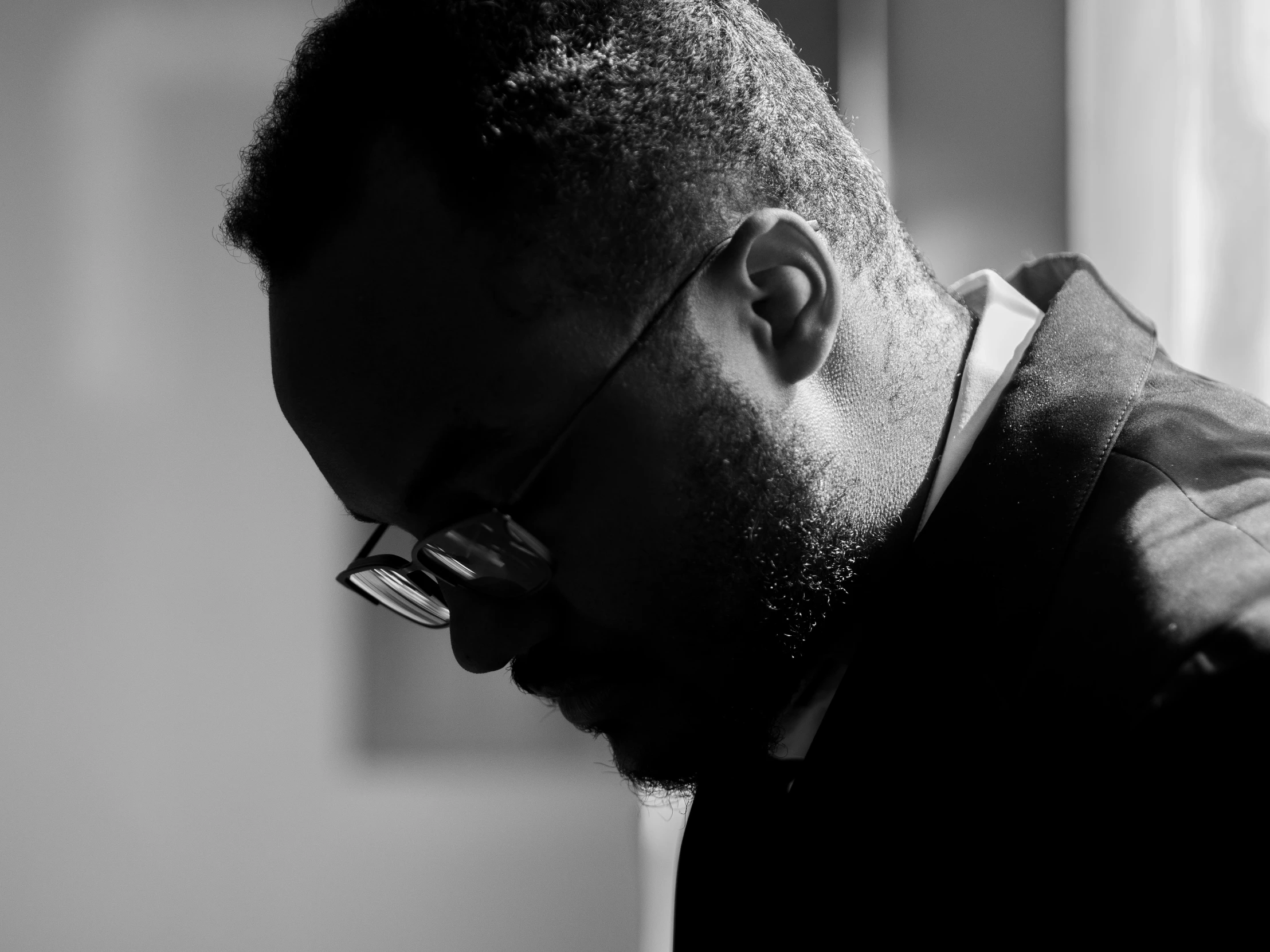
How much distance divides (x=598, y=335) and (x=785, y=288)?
0.14 m

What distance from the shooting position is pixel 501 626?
2.89 feet

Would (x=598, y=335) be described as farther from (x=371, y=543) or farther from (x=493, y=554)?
(x=371, y=543)

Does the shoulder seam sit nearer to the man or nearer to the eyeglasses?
the man

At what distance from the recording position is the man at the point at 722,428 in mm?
721

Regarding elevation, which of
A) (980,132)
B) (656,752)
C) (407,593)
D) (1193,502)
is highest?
(980,132)

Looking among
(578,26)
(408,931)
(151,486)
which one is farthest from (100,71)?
(578,26)

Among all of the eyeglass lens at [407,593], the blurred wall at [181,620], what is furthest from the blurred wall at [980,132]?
the blurred wall at [181,620]

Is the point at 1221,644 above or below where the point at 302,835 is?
above

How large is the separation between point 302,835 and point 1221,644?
7.50ft

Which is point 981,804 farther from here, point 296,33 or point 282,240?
point 296,33

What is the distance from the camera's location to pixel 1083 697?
64 centimetres

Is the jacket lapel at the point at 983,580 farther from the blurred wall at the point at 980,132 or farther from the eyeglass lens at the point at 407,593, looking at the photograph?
the blurred wall at the point at 980,132

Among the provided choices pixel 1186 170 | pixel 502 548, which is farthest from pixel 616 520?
pixel 1186 170

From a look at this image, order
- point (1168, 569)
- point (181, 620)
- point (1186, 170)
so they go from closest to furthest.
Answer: point (1168, 569)
point (1186, 170)
point (181, 620)
